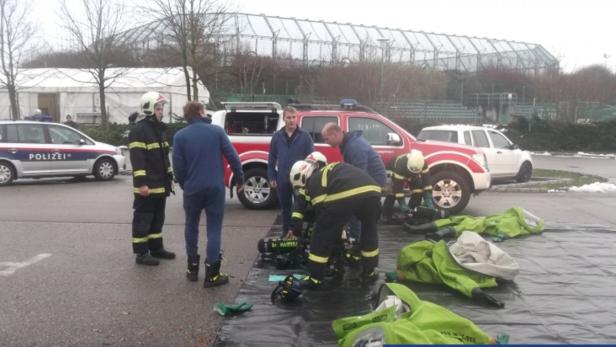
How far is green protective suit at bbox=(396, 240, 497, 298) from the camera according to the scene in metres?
5.45

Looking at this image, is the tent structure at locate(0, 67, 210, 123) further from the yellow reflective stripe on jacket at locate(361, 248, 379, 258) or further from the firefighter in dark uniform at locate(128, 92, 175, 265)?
the yellow reflective stripe on jacket at locate(361, 248, 379, 258)

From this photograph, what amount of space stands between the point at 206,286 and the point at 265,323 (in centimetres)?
129

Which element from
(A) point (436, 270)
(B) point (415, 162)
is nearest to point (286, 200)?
(B) point (415, 162)

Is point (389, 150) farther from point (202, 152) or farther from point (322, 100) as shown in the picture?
point (322, 100)

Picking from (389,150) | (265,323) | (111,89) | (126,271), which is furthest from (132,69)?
(265,323)

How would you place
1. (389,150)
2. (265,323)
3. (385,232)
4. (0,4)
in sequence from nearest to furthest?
(265,323)
(385,232)
(389,150)
(0,4)

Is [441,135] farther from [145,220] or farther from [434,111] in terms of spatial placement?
[434,111]

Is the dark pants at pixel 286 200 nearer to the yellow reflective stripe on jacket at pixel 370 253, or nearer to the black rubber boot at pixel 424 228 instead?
the black rubber boot at pixel 424 228

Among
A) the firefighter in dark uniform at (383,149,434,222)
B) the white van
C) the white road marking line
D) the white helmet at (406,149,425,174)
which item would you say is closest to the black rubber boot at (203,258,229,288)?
the white road marking line

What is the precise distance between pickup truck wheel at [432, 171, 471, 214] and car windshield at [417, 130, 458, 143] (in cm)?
462

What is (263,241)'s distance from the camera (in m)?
6.67

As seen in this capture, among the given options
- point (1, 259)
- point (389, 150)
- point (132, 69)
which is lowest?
point (1, 259)

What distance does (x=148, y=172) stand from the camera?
6.57 m

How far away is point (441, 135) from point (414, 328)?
1233 cm
